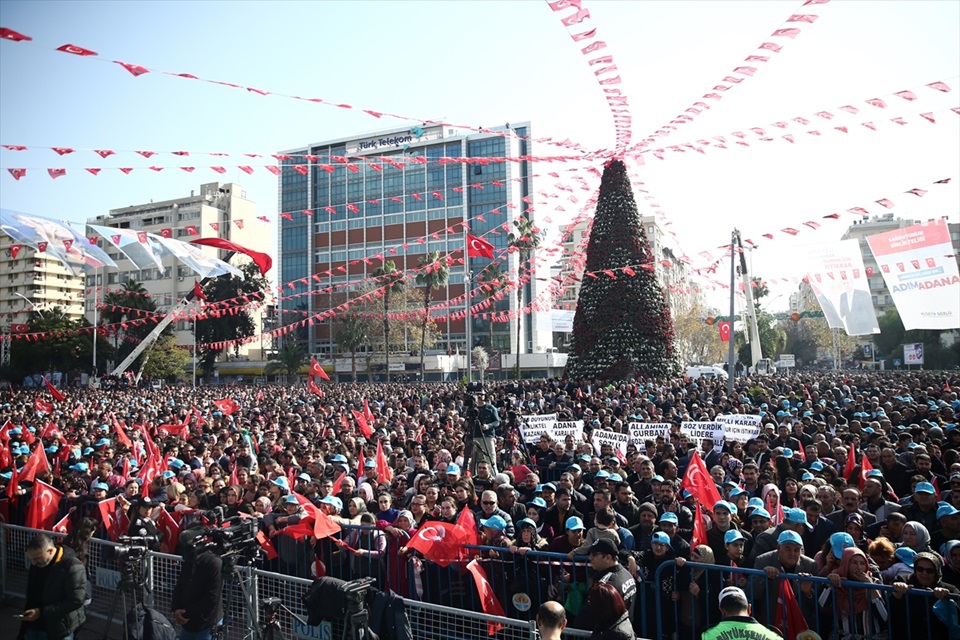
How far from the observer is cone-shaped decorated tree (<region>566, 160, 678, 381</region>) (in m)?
25.2

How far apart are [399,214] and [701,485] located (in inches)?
2927

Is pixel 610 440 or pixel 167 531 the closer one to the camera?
pixel 167 531

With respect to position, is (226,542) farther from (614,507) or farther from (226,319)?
(226,319)

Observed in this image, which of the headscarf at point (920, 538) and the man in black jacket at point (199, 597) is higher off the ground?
the headscarf at point (920, 538)

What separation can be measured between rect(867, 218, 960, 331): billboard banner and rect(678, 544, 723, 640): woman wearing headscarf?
1721 cm

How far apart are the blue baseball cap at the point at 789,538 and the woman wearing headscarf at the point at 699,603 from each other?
0.53 meters

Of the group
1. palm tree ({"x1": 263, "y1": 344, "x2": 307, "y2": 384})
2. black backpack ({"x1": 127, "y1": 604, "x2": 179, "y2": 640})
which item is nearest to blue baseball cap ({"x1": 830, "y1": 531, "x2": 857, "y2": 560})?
black backpack ({"x1": 127, "y1": 604, "x2": 179, "y2": 640})

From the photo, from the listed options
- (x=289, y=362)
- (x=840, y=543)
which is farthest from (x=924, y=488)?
(x=289, y=362)

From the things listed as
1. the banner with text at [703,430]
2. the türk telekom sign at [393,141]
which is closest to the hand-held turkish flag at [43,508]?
the banner with text at [703,430]

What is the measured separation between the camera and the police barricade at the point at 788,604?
4484mm

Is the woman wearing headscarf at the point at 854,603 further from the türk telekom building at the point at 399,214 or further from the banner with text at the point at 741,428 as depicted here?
the türk telekom building at the point at 399,214

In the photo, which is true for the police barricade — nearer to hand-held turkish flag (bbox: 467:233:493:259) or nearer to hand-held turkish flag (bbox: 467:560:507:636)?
hand-held turkish flag (bbox: 467:560:507:636)

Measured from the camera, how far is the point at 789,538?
5.13 metres

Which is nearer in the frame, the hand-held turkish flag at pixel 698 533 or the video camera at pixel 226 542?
the video camera at pixel 226 542
